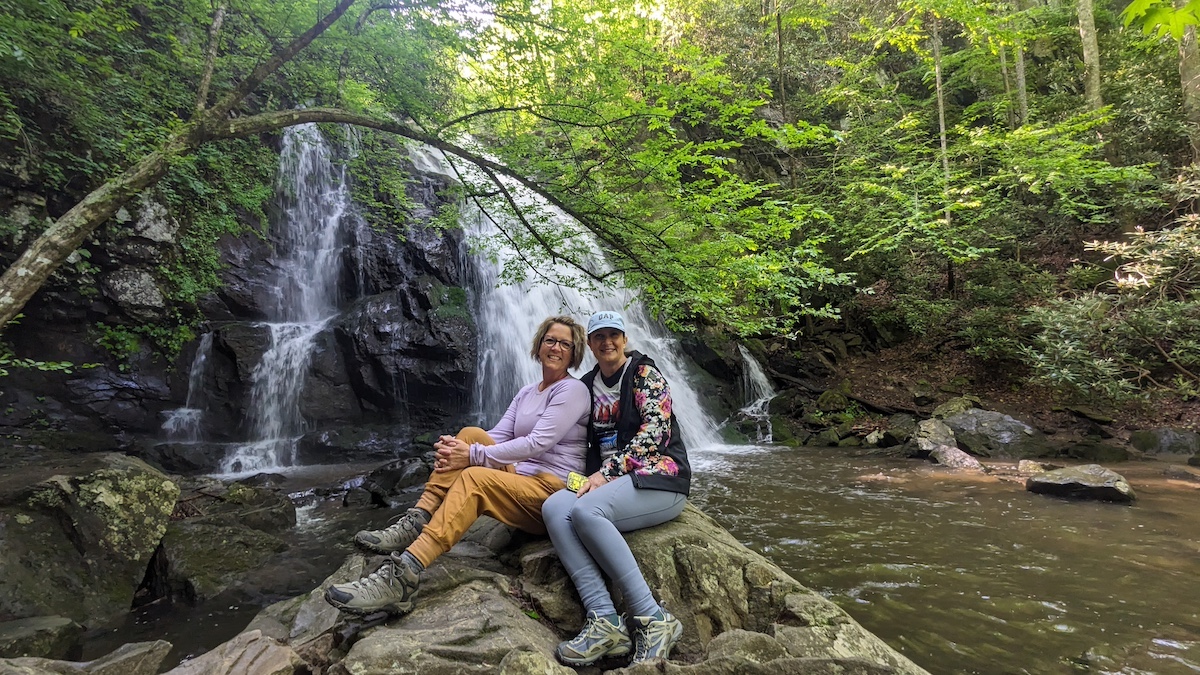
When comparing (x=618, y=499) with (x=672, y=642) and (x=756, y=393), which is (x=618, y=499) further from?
(x=756, y=393)

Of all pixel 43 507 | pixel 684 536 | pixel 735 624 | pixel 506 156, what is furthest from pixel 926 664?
pixel 43 507

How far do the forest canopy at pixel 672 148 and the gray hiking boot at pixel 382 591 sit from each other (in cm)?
337

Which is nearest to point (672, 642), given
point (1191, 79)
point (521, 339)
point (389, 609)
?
point (389, 609)

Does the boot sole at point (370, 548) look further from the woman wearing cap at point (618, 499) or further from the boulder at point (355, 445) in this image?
the boulder at point (355, 445)

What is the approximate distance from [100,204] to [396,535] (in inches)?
171

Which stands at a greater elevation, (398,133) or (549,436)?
(398,133)

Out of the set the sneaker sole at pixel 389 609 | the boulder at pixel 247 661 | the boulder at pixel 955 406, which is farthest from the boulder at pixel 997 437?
the boulder at pixel 247 661

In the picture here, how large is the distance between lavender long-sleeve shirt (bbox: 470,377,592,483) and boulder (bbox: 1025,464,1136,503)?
258 inches

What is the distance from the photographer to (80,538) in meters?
4.58

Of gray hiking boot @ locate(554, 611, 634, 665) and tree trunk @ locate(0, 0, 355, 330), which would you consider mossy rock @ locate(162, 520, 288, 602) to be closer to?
tree trunk @ locate(0, 0, 355, 330)

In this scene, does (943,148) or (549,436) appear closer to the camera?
(549,436)

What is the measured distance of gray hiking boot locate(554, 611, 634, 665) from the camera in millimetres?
2533

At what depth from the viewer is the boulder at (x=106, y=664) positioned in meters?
2.49

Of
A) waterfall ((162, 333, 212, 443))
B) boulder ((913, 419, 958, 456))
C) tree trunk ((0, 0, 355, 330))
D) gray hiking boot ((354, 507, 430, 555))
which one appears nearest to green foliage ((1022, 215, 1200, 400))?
boulder ((913, 419, 958, 456))
